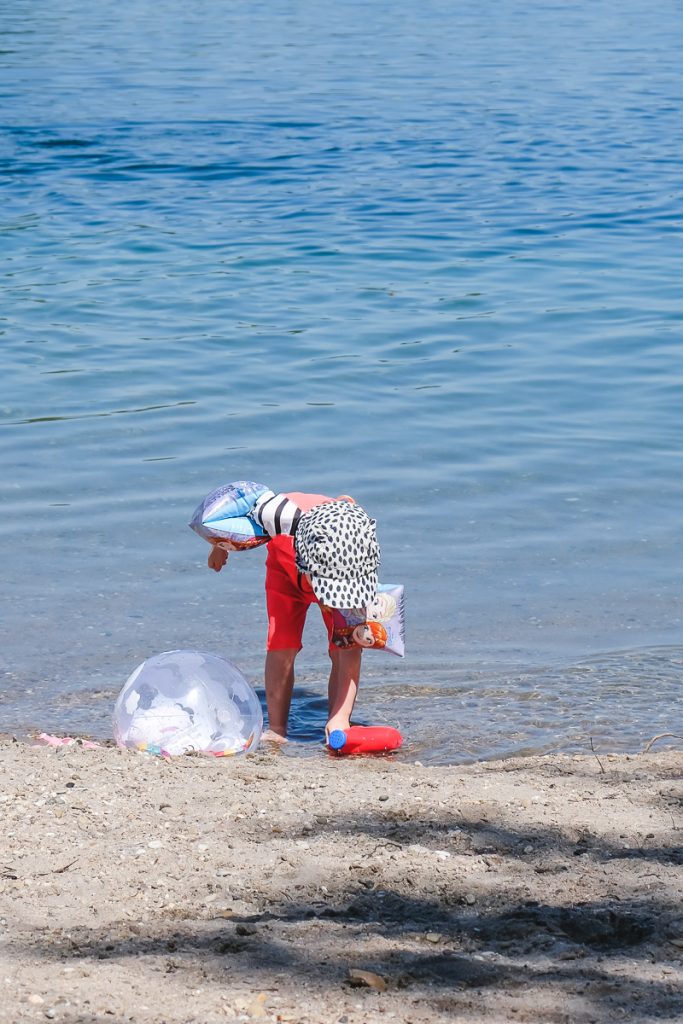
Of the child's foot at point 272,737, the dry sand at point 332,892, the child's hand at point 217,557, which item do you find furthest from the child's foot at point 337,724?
the child's hand at point 217,557

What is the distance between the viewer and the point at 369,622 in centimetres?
556

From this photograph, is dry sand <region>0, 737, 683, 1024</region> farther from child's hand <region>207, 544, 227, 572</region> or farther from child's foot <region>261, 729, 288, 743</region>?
child's hand <region>207, 544, 227, 572</region>

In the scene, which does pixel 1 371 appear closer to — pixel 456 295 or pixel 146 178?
pixel 456 295

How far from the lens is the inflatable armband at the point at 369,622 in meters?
5.51

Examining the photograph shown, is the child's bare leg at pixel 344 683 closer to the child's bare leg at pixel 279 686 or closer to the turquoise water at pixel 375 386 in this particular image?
the child's bare leg at pixel 279 686

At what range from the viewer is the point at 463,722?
5996 millimetres

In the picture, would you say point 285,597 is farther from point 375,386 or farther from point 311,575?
point 375,386

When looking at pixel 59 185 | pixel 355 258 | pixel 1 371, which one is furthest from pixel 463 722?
pixel 59 185

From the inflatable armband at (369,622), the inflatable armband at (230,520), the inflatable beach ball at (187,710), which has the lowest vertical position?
the inflatable beach ball at (187,710)

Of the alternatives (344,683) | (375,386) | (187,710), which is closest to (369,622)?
(344,683)

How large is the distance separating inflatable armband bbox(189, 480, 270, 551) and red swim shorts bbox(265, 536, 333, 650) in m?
0.12

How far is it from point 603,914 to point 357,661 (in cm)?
230

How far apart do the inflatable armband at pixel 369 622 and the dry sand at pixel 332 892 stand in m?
0.71

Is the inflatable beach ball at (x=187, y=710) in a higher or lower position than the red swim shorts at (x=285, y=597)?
lower
